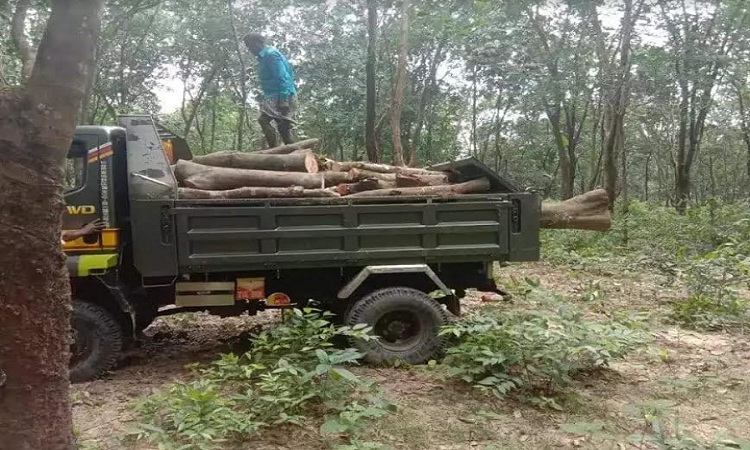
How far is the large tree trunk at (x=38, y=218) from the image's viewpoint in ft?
7.42

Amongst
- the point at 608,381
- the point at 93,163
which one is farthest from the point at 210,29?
the point at 608,381

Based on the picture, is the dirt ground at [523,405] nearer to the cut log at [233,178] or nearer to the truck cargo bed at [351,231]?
the truck cargo bed at [351,231]

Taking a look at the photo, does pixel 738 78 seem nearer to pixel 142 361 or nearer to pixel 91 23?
pixel 142 361

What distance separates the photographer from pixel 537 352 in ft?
15.3

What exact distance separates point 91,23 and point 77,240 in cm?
307

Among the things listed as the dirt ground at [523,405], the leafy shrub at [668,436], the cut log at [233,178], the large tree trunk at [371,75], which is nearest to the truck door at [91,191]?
the cut log at [233,178]

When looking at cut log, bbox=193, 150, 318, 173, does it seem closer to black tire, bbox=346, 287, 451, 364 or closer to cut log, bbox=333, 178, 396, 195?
cut log, bbox=333, 178, 396, 195

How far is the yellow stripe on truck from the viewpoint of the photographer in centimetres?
497

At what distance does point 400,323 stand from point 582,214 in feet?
7.29

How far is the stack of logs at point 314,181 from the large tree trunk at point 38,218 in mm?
2905

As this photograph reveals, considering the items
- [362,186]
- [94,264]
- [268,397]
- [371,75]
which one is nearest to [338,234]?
[362,186]

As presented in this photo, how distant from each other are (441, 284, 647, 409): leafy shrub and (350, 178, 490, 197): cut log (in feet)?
4.47

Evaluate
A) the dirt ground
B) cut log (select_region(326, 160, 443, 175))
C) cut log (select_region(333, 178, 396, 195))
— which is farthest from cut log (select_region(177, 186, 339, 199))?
the dirt ground

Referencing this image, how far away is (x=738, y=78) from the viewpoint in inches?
653
